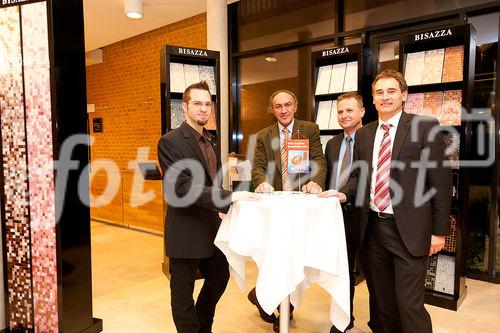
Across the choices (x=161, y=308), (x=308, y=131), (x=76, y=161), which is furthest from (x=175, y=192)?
(x=161, y=308)

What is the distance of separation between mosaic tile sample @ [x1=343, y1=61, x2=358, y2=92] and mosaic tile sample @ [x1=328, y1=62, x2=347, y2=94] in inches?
1.7

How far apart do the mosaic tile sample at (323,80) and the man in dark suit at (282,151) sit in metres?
1.51

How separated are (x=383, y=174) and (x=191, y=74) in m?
2.72

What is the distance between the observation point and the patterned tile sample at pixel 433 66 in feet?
11.8

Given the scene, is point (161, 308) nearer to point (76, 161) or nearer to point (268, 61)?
point (76, 161)

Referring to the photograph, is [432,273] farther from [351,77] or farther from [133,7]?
[133,7]

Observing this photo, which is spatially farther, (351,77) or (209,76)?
(209,76)

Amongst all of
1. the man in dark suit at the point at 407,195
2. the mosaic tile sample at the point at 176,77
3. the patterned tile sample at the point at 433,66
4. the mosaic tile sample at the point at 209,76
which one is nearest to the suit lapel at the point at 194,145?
the man in dark suit at the point at 407,195

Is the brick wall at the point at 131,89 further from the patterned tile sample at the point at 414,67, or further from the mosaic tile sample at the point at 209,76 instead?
the patterned tile sample at the point at 414,67

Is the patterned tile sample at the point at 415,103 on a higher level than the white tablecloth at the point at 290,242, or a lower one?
higher

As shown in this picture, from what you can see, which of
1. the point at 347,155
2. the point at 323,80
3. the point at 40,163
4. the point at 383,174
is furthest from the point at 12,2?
the point at 323,80

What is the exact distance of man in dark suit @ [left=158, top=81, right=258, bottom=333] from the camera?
91.0 inches

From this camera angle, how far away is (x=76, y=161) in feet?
9.21

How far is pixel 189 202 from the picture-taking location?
7.66 feet
